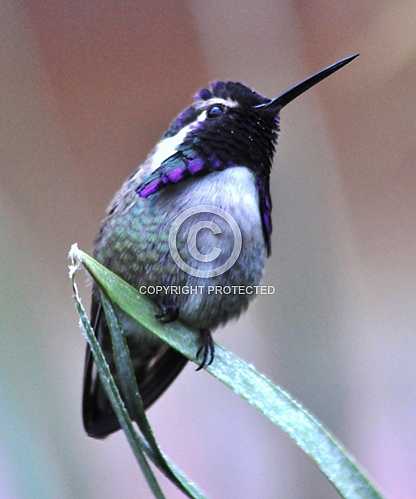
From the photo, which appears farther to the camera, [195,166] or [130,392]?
[195,166]

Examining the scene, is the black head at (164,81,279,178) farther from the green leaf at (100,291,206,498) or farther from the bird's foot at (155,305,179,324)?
the green leaf at (100,291,206,498)

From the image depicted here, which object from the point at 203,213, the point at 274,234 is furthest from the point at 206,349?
the point at 274,234

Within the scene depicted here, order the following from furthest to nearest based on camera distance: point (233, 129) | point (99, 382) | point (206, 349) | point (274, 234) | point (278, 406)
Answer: point (274, 234), point (99, 382), point (233, 129), point (206, 349), point (278, 406)

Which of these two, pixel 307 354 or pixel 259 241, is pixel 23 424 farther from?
pixel 259 241

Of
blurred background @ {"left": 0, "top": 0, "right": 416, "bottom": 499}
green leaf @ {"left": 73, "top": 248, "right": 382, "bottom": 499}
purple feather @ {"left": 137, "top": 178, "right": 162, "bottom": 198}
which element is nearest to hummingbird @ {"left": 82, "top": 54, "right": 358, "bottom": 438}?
purple feather @ {"left": 137, "top": 178, "right": 162, "bottom": 198}

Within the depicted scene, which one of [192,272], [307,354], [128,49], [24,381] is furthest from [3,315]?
[128,49]

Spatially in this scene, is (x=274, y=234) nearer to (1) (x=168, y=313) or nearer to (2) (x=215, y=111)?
(2) (x=215, y=111)

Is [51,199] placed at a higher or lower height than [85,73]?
lower
